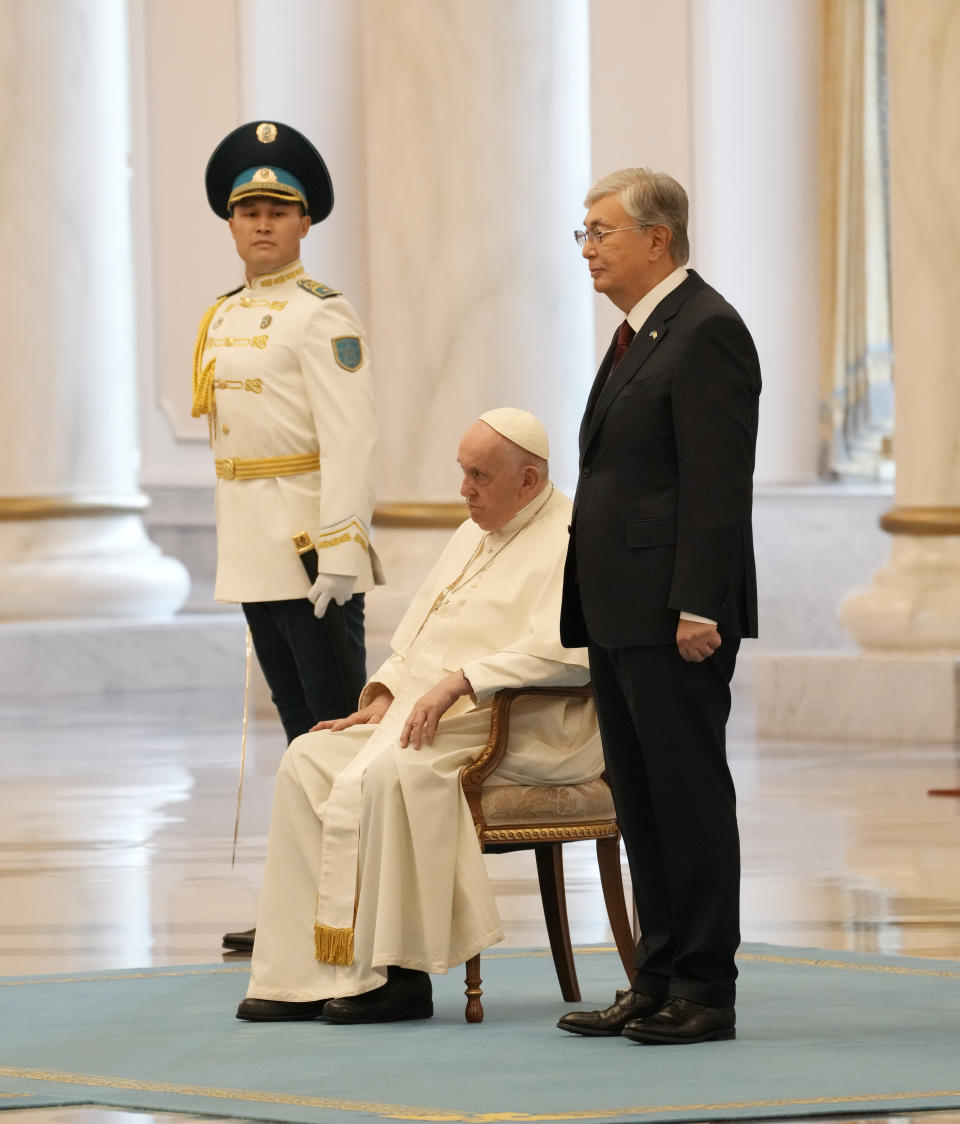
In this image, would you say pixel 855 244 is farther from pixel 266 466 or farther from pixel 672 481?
pixel 672 481

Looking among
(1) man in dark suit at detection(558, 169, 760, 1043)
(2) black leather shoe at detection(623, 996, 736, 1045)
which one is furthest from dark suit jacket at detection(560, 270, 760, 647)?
(2) black leather shoe at detection(623, 996, 736, 1045)

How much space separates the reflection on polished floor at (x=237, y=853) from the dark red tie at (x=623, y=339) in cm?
153

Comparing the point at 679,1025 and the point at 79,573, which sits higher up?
the point at 79,573

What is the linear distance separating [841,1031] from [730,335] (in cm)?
127

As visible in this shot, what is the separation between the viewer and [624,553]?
4457mm

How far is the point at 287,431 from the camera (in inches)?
225

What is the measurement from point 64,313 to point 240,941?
24.0 feet

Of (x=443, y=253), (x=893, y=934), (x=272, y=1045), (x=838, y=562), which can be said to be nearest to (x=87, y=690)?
(x=443, y=253)

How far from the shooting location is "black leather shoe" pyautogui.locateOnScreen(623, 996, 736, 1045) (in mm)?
4445

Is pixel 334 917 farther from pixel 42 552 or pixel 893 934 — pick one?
pixel 42 552

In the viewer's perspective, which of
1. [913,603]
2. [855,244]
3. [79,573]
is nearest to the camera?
[913,603]

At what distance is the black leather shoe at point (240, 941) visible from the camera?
5.74m

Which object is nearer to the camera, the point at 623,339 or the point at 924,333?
the point at 623,339

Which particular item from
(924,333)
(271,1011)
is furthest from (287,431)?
(924,333)
